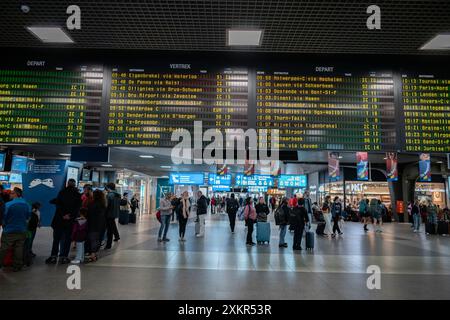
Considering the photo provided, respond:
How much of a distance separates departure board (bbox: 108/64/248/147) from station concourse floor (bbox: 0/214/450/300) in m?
3.82

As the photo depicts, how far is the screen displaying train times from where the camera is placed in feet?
32.7

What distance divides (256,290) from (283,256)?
383 cm

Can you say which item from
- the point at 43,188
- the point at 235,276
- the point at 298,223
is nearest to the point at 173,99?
the point at 298,223

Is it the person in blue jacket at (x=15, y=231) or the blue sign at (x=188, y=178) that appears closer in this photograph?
the person in blue jacket at (x=15, y=231)

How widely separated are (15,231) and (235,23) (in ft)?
22.7

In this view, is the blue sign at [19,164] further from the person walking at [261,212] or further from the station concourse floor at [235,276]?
the person walking at [261,212]

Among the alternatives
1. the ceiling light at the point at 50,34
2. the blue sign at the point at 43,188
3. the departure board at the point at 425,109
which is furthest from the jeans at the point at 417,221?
the blue sign at the point at 43,188

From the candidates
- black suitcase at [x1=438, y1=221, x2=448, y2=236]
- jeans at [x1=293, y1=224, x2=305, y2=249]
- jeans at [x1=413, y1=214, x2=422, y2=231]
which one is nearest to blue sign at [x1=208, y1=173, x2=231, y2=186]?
jeans at [x1=413, y1=214, x2=422, y2=231]

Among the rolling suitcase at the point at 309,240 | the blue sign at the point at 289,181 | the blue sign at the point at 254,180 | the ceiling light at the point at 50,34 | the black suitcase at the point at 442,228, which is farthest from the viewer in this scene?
the blue sign at the point at 254,180

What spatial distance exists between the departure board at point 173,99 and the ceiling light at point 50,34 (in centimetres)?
159

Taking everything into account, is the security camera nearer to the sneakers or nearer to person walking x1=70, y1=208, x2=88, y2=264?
person walking x1=70, y1=208, x2=88, y2=264

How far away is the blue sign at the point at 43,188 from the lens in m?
17.5

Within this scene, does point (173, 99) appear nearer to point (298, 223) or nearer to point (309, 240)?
point (298, 223)

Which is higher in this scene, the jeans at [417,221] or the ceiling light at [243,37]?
the ceiling light at [243,37]
